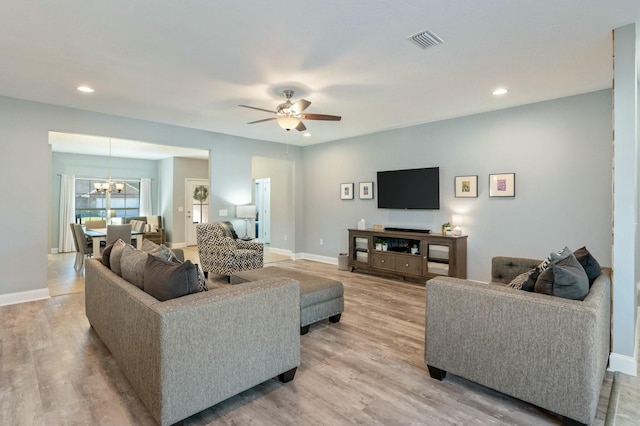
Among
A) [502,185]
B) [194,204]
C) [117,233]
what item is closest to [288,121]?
[502,185]

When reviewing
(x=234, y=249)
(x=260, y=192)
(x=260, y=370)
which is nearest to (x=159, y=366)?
(x=260, y=370)

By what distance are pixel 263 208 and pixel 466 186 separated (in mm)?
6267

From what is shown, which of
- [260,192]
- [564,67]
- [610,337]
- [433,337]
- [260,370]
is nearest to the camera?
[260,370]

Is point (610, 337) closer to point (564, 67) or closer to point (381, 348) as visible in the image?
point (381, 348)

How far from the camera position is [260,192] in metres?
10.0

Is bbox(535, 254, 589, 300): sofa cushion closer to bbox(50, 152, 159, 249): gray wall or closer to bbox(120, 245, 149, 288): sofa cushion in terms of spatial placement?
bbox(120, 245, 149, 288): sofa cushion

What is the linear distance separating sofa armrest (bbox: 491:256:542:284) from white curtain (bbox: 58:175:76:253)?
9.72 m

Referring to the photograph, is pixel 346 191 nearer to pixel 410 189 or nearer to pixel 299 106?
pixel 410 189

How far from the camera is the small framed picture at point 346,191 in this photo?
6762 mm

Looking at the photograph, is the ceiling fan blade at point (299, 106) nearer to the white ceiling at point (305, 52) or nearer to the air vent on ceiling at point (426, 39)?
the white ceiling at point (305, 52)

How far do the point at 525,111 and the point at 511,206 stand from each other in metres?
1.31

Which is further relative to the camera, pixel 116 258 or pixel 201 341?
pixel 116 258

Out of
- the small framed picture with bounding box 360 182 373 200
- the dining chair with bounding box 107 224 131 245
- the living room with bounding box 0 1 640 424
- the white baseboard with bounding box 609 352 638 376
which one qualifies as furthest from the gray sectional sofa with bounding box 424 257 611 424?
the dining chair with bounding box 107 224 131 245

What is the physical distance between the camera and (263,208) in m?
9.97
